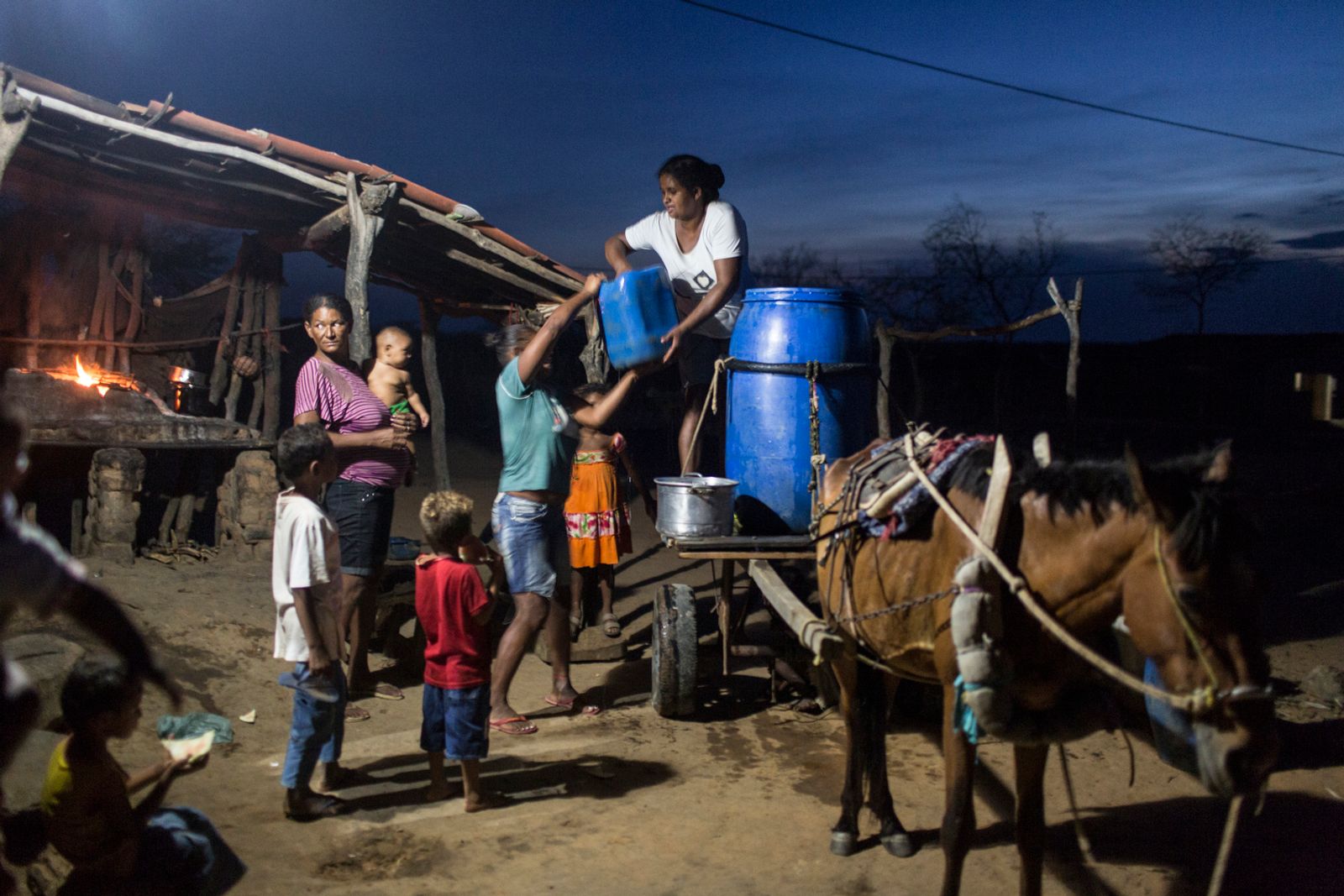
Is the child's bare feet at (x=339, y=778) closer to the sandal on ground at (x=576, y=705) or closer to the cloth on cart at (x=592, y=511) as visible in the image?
the sandal on ground at (x=576, y=705)

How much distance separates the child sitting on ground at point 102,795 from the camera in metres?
2.46

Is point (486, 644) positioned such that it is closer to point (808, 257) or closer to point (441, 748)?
point (441, 748)

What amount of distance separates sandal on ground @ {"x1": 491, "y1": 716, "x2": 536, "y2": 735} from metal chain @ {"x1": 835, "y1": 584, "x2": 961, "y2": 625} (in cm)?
220

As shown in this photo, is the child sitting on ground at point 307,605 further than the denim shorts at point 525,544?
No

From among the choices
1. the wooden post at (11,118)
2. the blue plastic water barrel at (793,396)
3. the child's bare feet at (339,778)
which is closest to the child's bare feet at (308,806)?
the child's bare feet at (339,778)

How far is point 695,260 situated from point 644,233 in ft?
1.46

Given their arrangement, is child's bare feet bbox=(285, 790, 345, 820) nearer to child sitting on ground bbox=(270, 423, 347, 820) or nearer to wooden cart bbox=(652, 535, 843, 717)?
child sitting on ground bbox=(270, 423, 347, 820)

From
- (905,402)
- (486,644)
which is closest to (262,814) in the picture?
(486,644)

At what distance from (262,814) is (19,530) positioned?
2855 millimetres

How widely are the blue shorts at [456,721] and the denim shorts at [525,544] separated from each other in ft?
2.90

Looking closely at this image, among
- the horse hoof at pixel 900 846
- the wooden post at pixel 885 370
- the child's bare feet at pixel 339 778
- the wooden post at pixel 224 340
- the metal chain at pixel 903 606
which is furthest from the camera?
the wooden post at pixel 224 340

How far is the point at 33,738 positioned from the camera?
379cm

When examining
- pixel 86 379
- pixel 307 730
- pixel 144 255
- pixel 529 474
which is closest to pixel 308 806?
pixel 307 730

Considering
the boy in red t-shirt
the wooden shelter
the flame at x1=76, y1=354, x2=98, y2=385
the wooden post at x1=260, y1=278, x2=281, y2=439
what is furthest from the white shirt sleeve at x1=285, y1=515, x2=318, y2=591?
the wooden post at x1=260, y1=278, x2=281, y2=439
